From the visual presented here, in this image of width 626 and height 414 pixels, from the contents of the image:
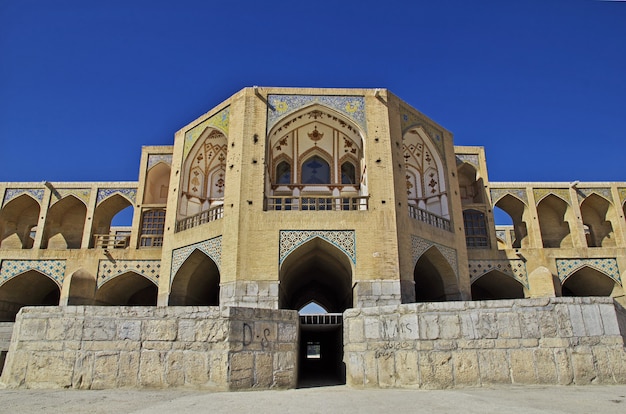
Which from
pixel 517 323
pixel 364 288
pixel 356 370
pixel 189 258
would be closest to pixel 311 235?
pixel 364 288

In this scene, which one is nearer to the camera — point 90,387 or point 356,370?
point 90,387

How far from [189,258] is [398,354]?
7.29 m

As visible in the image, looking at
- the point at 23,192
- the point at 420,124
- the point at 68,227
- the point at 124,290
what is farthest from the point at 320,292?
the point at 23,192

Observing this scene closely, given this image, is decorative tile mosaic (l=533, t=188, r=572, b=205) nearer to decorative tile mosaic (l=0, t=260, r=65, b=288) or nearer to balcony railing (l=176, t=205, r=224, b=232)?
balcony railing (l=176, t=205, r=224, b=232)

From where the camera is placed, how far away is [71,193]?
1576 centimetres

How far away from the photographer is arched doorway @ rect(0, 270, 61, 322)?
14.0 metres

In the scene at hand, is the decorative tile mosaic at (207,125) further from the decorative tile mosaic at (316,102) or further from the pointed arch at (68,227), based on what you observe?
the pointed arch at (68,227)

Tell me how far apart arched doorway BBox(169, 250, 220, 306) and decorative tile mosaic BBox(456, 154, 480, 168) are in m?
9.14

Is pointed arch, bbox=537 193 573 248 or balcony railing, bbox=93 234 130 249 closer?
balcony railing, bbox=93 234 130 249

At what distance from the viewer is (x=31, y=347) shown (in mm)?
5625

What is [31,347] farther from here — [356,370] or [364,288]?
[364,288]

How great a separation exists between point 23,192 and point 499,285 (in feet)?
53.0

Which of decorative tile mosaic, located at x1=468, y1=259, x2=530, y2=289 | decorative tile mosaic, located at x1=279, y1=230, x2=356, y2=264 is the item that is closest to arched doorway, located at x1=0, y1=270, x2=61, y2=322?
decorative tile mosaic, located at x1=279, y1=230, x2=356, y2=264

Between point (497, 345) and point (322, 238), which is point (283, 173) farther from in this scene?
point (497, 345)
